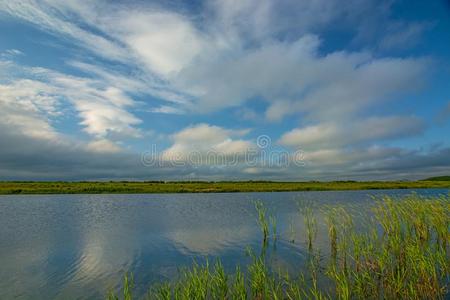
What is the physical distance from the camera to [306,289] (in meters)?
11.0

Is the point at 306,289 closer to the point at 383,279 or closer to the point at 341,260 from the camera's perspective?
the point at 383,279

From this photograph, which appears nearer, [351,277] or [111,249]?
[351,277]

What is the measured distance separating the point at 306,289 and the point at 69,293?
860cm

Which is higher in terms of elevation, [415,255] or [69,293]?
[415,255]

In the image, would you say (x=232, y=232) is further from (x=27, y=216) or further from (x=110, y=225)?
(x=27, y=216)

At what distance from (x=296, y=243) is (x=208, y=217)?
47.7 feet

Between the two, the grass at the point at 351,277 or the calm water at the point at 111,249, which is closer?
the grass at the point at 351,277

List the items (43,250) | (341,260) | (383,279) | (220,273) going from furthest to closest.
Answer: (43,250) < (341,260) < (383,279) < (220,273)

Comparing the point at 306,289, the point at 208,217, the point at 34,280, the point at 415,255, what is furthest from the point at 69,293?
the point at 208,217

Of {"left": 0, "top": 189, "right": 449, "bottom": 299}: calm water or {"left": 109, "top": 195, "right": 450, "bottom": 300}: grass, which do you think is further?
{"left": 0, "top": 189, "right": 449, "bottom": 299}: calm water

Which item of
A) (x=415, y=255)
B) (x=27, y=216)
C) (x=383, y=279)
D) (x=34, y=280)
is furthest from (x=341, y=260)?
(x=27, y=216)

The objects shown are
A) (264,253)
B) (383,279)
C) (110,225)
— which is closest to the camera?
(383,279)

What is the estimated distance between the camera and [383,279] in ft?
34.7

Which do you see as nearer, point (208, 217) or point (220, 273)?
point (220, 273)
